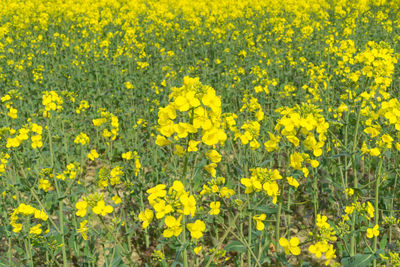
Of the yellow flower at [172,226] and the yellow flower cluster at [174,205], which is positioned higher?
the yellow flower cluster at [174,205]

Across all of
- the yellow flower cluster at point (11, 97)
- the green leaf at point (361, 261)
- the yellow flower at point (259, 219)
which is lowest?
the green leaf at point (361, 261)

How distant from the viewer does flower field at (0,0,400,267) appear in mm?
1936

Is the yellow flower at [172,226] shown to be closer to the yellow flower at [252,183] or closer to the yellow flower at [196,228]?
the yellow flower at [196,228]

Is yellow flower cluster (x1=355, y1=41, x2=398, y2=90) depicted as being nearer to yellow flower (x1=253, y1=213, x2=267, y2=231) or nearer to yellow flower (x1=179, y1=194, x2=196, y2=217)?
yellow flower (x1=253, y1=213, x2=267, y2=231)

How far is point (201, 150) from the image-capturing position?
4281mm

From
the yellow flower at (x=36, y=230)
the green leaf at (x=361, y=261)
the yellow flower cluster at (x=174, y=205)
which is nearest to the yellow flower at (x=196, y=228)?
the yellow flower cluster at (x=174, y=205)

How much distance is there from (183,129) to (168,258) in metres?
1.99

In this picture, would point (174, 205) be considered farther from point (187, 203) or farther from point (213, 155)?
point (213, 155)

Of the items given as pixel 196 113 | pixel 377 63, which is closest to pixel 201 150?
pixel 377 63

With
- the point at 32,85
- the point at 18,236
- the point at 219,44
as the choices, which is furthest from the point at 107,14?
the point at 18,236

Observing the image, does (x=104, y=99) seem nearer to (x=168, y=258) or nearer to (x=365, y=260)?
(x=168, y=258)

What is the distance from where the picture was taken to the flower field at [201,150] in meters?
1.94

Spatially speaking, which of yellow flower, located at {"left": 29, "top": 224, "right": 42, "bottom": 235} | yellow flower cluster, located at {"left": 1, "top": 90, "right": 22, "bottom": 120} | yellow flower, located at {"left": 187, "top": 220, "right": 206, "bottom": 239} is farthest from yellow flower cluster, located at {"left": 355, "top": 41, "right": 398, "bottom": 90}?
yellow flower cluster, located at {"left": 1, "top": 90, "right": 22, "bottom": 120}

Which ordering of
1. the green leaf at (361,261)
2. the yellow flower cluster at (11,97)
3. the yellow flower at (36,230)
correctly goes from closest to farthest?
the green leaf at (361,261), the yellow flower at (36,230), the yellow flower cluster at (11,97)
